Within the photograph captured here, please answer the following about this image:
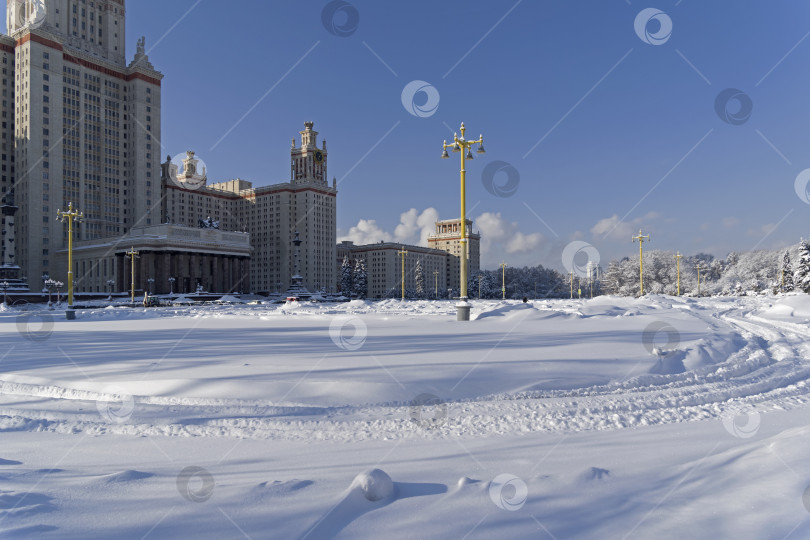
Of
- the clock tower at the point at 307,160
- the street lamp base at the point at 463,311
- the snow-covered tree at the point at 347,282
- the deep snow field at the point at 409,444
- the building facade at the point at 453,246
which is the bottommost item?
the deep snow field at the point at 409,444

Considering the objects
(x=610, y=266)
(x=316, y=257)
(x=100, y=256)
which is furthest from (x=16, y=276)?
(x=610, y=266)

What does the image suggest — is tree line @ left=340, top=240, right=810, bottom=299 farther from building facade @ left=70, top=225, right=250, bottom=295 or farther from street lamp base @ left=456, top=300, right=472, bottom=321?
street lamp base @ left=456, top=300, right=472, bottom=321

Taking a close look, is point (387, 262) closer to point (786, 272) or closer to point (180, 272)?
point (180, 272)

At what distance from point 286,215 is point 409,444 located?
14646 cm

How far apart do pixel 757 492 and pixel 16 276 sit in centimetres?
9098

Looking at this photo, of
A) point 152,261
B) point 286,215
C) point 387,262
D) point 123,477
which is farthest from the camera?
point 387,262

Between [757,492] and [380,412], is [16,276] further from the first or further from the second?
[757,492]

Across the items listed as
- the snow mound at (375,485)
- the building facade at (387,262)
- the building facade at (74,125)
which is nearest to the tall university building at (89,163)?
the building facade at (74,125)

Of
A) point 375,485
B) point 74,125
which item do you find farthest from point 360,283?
point 375,485

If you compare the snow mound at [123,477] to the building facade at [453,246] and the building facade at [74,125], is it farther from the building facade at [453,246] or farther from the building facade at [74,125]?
the building facade at [453,246]

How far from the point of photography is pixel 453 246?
182 meters

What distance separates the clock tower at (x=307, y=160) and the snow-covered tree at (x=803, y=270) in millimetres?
119863

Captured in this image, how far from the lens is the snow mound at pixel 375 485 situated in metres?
4.14

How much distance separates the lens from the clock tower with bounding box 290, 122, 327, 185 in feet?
485
